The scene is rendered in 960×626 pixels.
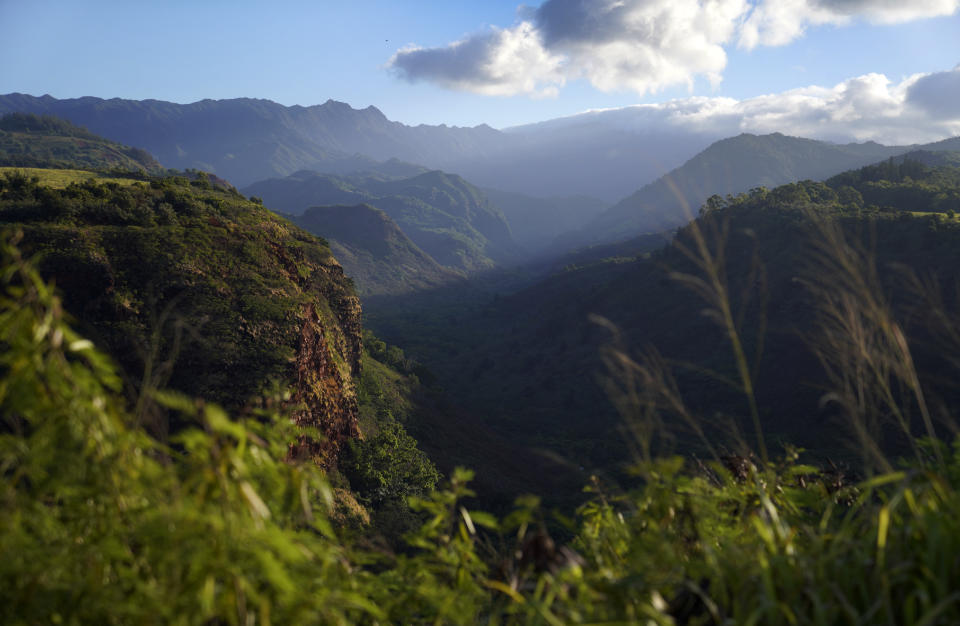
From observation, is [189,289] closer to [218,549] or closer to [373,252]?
[218,549]

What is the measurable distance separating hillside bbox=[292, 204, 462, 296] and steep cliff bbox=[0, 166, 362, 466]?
334 ft

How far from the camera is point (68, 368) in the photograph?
68.9 inches

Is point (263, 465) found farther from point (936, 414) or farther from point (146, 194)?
point (936, 414)

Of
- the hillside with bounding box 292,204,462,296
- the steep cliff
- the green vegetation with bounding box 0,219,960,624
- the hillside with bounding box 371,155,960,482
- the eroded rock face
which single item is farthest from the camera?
the hillside with bounding box 292,204,462,296

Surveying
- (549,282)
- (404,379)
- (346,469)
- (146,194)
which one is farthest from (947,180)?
(146,194)

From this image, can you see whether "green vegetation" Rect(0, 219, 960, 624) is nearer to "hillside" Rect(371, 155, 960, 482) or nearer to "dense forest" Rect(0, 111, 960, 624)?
"dense forest" Rect(0, 111, 960, 624)

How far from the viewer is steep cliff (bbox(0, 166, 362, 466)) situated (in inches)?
690

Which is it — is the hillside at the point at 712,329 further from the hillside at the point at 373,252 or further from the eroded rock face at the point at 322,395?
the hillside at the point at 373,252

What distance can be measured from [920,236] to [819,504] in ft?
202

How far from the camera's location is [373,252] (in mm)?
150125

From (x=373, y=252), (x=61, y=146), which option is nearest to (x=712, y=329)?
(x=373, y=252)

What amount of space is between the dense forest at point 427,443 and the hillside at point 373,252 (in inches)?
Result: 2872

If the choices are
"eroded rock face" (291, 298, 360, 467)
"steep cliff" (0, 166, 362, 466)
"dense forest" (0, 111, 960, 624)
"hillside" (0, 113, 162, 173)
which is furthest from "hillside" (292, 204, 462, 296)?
"eroded rock face" (291, 298, 360, 467)

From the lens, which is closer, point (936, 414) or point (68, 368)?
point (68, 368)
